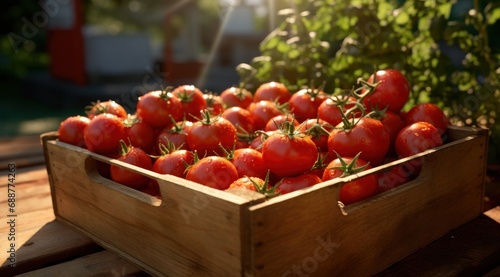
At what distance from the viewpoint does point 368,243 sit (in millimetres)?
1144

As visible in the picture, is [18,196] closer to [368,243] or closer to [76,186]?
[76,186]

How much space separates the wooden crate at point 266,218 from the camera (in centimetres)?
94

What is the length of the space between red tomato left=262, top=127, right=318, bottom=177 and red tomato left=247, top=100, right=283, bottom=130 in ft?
1.32

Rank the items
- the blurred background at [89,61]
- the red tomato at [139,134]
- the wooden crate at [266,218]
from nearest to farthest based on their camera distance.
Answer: the wooden crate at [266,218] → the red tomato at [139,134] → the blurred background at [89,61]

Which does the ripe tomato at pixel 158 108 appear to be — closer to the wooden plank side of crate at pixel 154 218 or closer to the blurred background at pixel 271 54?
the wooden plank side of crate at pixel 154 218

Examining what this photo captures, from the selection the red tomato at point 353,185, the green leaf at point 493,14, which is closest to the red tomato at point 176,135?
the red tomato at point 353,185

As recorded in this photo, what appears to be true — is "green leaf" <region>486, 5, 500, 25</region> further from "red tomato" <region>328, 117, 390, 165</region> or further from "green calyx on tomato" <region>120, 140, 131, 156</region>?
"green calyx on tomato" <region>120, 140, 131, 156</region>

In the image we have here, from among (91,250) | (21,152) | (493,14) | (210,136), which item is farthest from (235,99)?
(21,152)

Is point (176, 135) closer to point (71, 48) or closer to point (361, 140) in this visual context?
point (361, 140)

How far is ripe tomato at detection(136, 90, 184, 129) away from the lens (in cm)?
149

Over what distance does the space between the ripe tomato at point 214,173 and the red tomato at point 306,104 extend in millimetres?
504

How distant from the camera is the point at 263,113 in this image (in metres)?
→ 1.60

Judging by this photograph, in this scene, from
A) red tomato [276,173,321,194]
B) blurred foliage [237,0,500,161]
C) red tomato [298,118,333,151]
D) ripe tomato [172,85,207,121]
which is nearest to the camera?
red tomato [276,173,321,194]

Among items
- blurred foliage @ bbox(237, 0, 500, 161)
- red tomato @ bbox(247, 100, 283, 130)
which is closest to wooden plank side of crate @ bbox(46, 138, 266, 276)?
red tomato @ bbox(247, 100, 283, 130)
